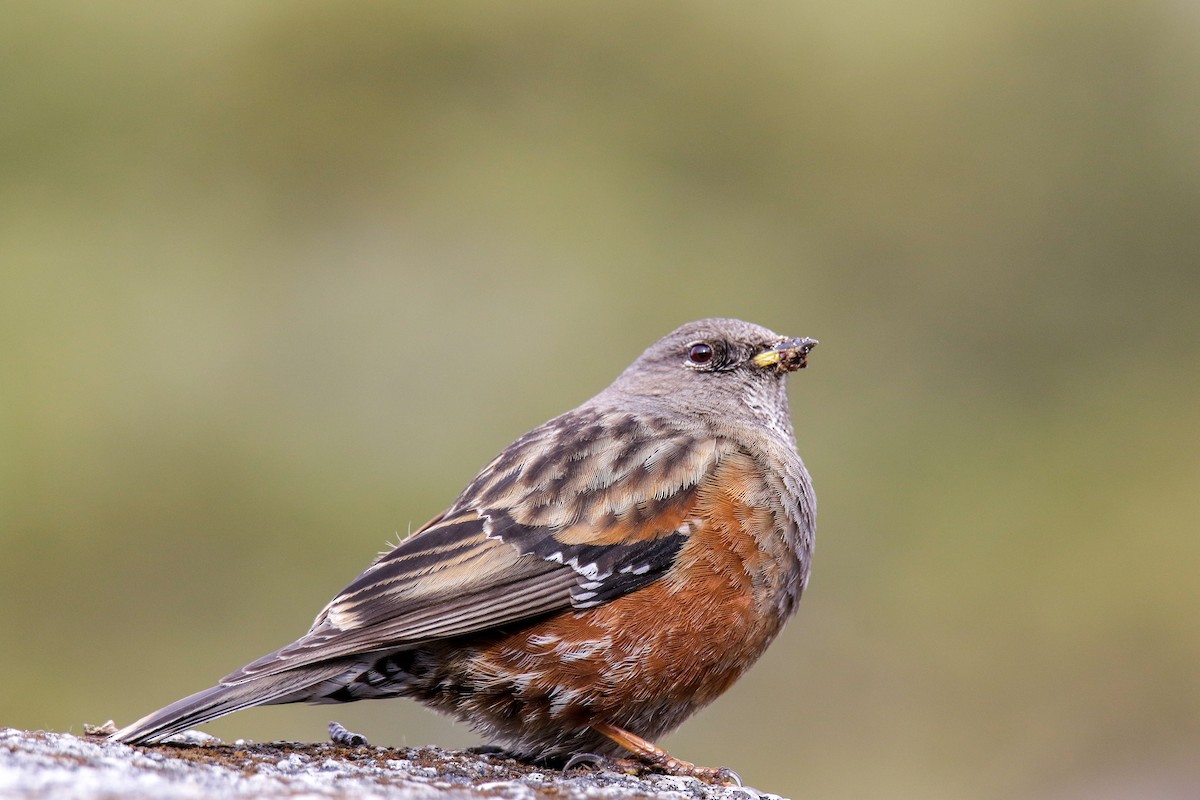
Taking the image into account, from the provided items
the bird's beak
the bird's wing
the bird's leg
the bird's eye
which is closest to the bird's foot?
the bird's wing

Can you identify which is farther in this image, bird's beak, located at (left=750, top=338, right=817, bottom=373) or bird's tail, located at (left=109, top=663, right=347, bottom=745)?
bird's beak, located at (left=750, top=338, right=817, bottom=373)

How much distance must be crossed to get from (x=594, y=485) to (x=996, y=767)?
19.7ft

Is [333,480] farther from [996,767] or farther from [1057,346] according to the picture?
[1057,346]

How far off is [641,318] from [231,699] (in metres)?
10.6

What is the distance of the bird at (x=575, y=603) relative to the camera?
214 inches

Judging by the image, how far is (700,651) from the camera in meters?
5.80

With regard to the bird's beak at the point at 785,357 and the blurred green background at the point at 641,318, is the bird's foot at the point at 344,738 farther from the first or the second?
the bird's beak at the point at 785,357

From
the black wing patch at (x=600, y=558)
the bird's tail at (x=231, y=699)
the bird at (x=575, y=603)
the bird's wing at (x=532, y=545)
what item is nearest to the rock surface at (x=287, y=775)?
the bird's tail at (x=231, y=699)

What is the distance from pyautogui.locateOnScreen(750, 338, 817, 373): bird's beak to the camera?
319 inches

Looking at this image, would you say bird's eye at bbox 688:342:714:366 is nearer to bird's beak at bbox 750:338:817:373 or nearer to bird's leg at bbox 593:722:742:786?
bird's beak at bbox 750:338:817:373

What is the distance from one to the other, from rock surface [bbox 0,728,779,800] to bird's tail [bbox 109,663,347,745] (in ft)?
0.23

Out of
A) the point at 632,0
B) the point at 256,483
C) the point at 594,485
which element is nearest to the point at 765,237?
the point at 632,0

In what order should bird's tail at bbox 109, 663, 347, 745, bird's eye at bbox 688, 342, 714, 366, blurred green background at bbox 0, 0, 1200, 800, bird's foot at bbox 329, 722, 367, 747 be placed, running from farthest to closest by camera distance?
blurred green background at bbox 0, 0, 1200, 800
bird's eye at bbox 688, 342, 714, 366
bird's foot at bbox 329, 722, 367, 747
bird's tail at bbox 109, 663, 347, 745

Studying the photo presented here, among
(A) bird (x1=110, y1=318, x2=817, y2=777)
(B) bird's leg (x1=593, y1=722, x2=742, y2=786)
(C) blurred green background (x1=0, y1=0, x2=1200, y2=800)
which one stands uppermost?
(C) blurred green background (x1=0, y1=0, x2=1200, y2=800)
